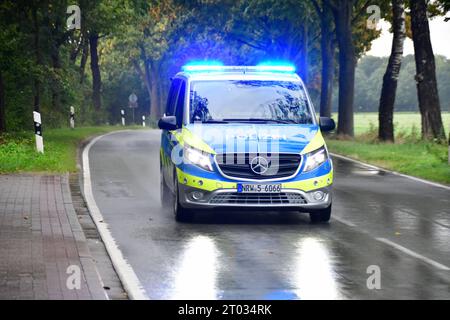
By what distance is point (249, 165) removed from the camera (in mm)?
13500

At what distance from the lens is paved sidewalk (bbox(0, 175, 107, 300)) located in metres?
8.94

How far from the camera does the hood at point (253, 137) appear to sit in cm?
A: 1354

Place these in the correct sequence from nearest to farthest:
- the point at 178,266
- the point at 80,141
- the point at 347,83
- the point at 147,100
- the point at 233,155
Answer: the point at 178,266
the point at 233,155
the point at 80,141
the point at 347,83
the point at 147,100

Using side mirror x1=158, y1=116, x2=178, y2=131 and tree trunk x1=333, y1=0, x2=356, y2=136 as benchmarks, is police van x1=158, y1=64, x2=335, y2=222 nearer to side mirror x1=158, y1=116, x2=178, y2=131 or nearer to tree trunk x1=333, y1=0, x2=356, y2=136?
side mirror x1=158, y1=116, x2=178, y2=131

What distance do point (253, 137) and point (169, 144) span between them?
1972mm

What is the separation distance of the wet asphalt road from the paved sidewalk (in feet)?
1.75

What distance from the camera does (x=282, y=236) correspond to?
12789 millimetres

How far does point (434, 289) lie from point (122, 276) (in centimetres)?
290

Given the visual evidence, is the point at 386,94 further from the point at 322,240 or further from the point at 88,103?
the point at 88,103

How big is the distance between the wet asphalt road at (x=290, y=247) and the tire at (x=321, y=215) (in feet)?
0.40

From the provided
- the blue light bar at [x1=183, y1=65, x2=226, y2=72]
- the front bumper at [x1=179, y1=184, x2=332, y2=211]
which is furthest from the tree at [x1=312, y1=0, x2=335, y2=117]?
the front bumper at [x1=179, y1=184, x2=332, y2=211]

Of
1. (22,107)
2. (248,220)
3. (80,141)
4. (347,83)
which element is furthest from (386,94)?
(248,220)

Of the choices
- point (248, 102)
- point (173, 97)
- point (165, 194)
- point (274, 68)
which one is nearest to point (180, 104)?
point (248, 102)

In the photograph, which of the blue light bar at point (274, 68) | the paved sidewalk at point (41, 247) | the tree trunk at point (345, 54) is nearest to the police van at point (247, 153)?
the blue light bar at point (274, 68)
